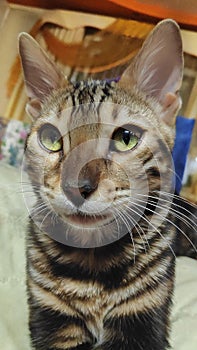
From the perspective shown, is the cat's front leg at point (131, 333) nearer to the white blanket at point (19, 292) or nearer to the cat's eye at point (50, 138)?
the white blanket at point (19, 292)

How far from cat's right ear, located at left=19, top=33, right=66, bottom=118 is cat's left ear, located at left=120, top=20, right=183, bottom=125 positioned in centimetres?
8

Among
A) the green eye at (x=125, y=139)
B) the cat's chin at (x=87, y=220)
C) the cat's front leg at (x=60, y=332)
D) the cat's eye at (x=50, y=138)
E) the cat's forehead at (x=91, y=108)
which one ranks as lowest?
the cat's front leg at (x=60, y=332)

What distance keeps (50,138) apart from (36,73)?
0.08 metres

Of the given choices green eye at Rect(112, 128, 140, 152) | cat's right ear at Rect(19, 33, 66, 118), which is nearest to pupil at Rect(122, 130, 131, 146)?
green eye at Rect(112, 128, 140, 152)

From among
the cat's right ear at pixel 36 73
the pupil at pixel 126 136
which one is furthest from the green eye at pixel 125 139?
the cat's right ear at pixel 36 73

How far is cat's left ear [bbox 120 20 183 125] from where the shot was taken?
474 millimetres

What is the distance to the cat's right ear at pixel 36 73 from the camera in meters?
0.51

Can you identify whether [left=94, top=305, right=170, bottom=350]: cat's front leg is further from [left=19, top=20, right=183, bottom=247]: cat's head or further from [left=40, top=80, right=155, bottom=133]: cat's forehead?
[left=40, top=80, right=155, bottom=133]: cat's forehead

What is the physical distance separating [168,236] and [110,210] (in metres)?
0.09

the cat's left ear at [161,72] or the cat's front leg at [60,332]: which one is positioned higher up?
the cat's left ear at [161,72]

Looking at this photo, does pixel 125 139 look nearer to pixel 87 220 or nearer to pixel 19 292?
pixel 87 220

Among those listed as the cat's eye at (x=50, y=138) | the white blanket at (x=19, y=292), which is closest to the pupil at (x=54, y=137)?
the cat's eye at (x=50, y=138)

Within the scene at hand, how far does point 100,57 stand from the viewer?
0.77 m

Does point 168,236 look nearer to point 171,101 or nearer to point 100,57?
point 171,101
